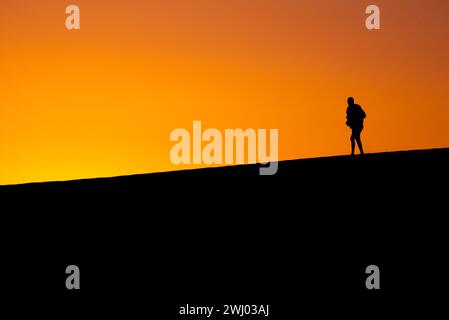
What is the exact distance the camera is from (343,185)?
659 inches

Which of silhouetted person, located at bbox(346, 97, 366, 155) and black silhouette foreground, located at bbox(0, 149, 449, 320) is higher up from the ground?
silhouetted person, located at bbox(346, 97, 366, 155)

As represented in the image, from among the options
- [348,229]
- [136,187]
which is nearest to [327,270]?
[348,229]

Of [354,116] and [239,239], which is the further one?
[354,116]

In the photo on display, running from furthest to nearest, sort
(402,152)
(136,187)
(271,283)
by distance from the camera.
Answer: (402,152) < (136,187) < (271,283)

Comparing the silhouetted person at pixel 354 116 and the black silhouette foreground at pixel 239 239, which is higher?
the silhouetted person at pixel 354 116

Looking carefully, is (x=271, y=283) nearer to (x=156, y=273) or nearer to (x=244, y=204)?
(x=156, y=273)

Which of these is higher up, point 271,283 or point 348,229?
point 348,229

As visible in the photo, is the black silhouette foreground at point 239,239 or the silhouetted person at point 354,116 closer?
the black silhouette foreground at point 239,239

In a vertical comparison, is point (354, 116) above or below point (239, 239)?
above

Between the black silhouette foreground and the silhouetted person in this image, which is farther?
the silhouetted person
